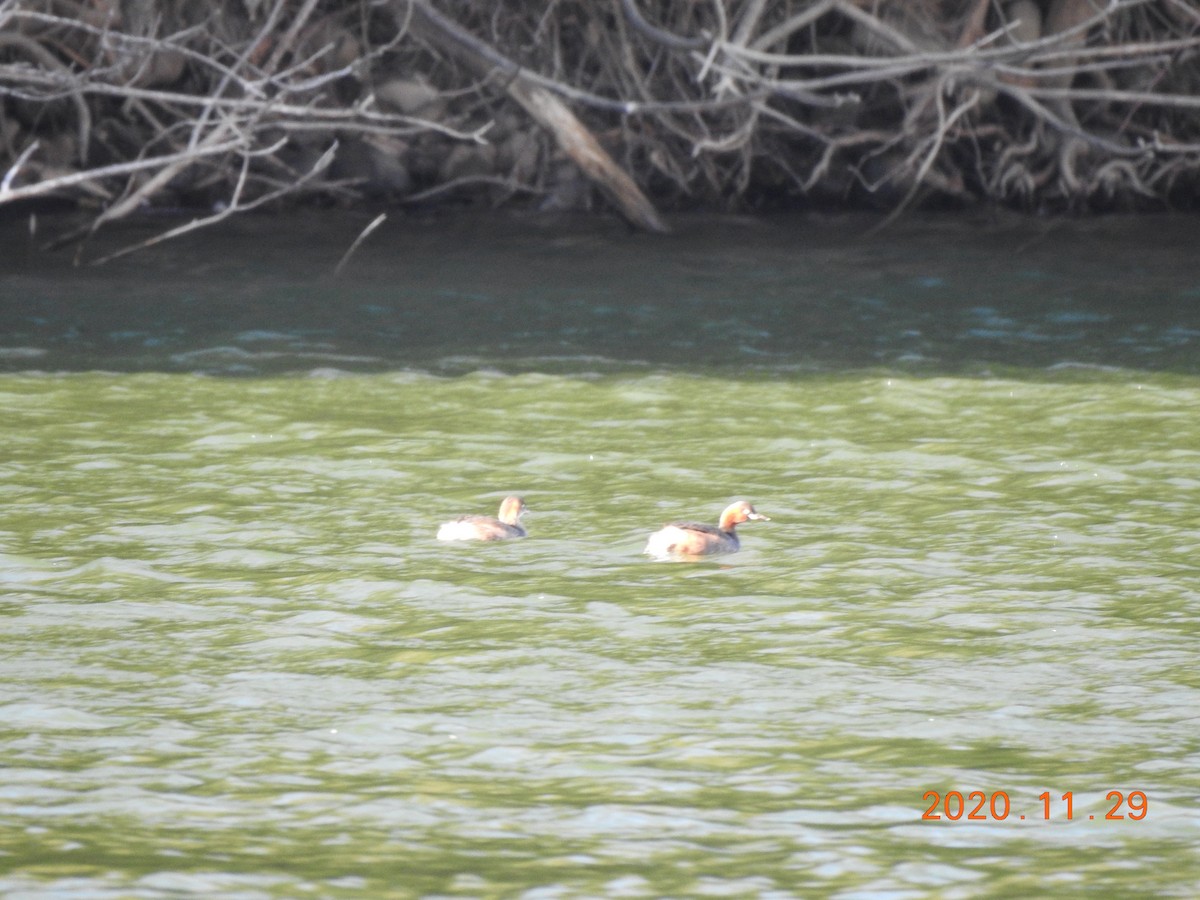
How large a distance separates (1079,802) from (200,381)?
662 cm

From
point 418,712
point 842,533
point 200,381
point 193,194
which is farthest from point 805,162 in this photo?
point 418,712

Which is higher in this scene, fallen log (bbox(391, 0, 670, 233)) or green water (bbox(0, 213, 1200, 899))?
fallen log (bbox(391, 0, 670, 233))

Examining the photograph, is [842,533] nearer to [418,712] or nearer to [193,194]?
[418,712]

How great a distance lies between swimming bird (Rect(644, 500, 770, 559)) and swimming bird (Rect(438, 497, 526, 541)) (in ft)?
1.66

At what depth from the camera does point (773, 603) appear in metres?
6.57

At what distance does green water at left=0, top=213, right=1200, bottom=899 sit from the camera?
4.58 meters

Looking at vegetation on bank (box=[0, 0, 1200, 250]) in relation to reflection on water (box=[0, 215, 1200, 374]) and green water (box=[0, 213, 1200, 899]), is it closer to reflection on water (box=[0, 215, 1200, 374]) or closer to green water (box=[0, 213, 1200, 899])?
reflection on water (box=[0, 215, 1200, 374])
